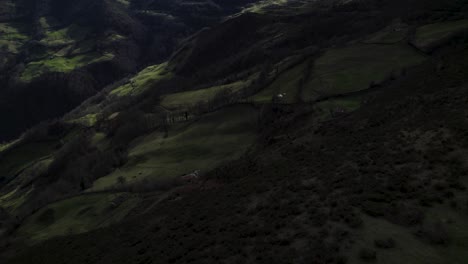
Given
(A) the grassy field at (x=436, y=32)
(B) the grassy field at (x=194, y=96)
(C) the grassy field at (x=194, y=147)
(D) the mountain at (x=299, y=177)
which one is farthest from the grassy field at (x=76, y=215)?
(A) the grassy field at (x=436, y=32)

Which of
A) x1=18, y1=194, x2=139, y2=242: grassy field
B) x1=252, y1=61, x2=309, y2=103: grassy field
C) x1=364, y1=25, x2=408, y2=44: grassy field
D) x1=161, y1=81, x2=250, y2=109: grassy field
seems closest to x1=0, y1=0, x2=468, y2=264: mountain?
x1=18, y1=194, x2=139, y2=242: grassy field

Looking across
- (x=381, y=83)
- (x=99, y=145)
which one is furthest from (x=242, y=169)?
(x=99, y=145)

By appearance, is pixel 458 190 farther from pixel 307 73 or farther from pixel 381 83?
pixel 307 73

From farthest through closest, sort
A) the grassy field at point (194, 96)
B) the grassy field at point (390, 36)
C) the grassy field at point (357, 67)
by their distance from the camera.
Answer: the grassy field at point (194, 96) → the grassy field at point (390, 36) → the grassy field at point (357, 67)

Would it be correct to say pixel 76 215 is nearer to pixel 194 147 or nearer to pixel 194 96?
pixel 194 147

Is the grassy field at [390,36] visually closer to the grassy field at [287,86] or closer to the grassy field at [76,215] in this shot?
the grassy field at [287,86]

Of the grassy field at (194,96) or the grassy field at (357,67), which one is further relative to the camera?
the grassy field at (194,96)
